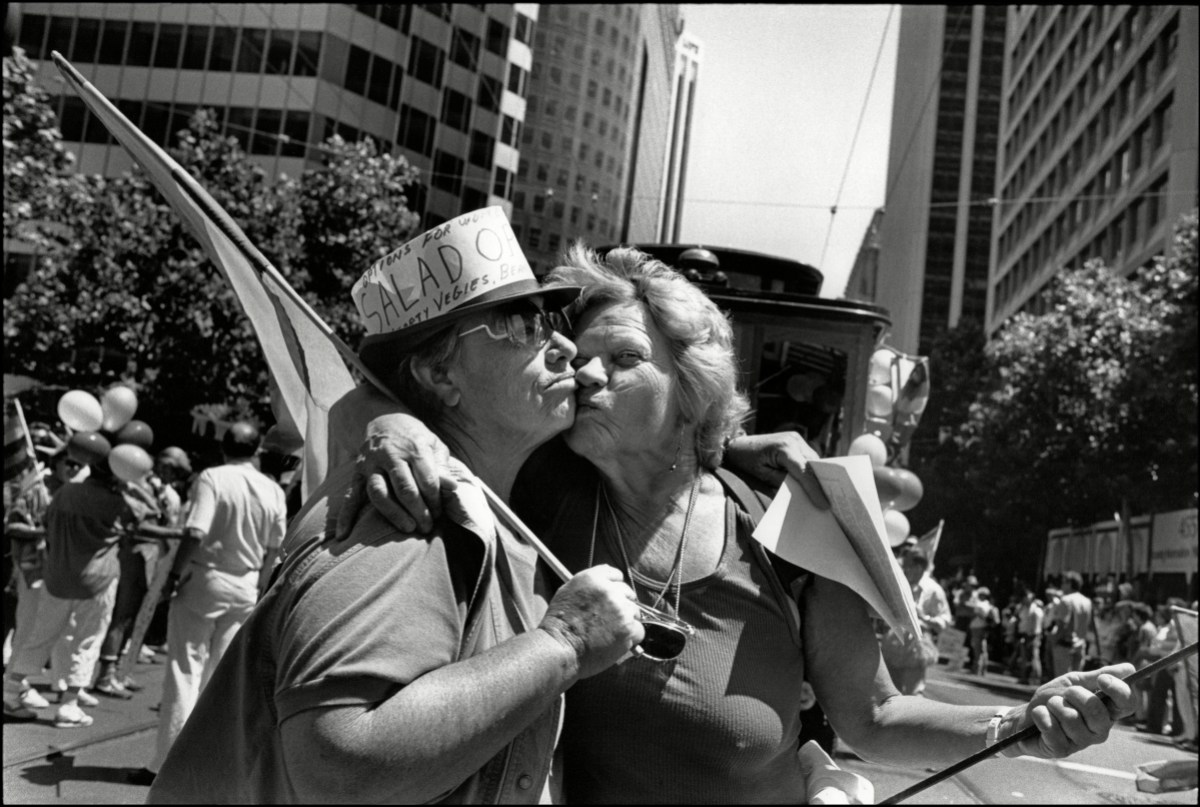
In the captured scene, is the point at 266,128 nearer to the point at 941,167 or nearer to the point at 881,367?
the point at 881,367

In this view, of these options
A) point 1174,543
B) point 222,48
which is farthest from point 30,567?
point 222,48

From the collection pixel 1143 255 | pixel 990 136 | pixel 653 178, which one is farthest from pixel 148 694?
pixel 653 178

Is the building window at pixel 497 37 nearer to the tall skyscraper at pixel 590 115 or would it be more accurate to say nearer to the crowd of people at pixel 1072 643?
the crowd of people at pixel 1072 643

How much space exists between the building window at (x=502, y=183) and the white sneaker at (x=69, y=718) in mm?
46145

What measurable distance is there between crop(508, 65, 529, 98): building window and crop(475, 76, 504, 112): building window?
5.93 feet

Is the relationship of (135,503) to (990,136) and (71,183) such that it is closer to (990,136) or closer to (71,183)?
(71,183)

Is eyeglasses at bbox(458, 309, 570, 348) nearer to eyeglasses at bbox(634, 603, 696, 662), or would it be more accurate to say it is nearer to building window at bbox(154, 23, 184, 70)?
eyeglasses at bbox(634, 603, 696, 662)

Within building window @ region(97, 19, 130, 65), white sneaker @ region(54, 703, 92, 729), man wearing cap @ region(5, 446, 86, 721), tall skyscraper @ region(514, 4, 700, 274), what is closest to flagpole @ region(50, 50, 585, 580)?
white sneaker @ region(54, 703, 92, 729)

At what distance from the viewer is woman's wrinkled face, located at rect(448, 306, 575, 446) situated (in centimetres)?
225

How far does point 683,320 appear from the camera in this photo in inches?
107

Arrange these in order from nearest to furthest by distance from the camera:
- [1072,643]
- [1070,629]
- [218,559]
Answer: [218,559]
[1072,643]
[1070,629]

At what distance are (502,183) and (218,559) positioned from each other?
164 feet

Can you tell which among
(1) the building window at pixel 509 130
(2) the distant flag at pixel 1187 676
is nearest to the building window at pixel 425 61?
(1) the building window at pixel 509 130

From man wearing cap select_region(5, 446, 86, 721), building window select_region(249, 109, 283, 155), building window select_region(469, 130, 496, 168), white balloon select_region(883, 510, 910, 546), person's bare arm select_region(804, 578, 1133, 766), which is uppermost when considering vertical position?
building window select_region(469, 130, 496, 168)
